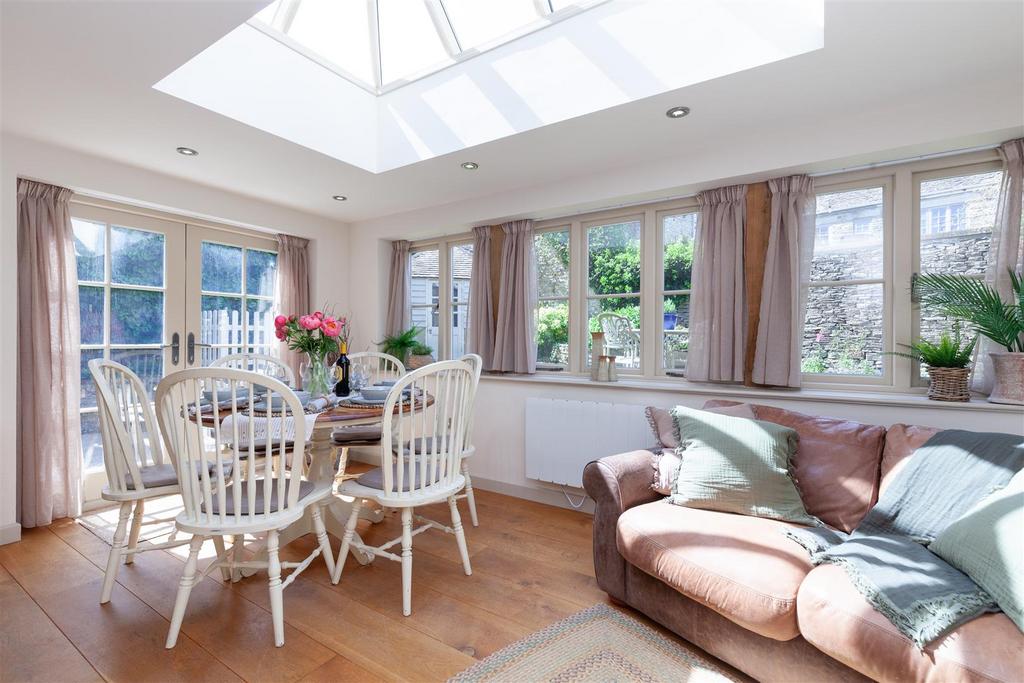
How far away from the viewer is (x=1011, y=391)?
2127mm

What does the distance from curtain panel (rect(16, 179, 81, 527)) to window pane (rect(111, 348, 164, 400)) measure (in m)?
0.31

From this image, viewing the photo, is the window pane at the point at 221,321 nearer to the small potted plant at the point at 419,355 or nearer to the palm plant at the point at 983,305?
the small potted plant at the point at 419,355

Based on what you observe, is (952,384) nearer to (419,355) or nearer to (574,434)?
(574,434)

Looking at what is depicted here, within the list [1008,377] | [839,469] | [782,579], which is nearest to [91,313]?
[782,579]

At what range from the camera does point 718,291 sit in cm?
294

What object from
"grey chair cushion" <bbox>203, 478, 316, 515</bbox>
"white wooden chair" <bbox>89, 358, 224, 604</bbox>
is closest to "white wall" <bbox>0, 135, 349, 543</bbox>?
"white wooden chair" <bbox>89, 358, 224, 604</bbox>

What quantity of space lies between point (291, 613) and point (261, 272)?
3.09m

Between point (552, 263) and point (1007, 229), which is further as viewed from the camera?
point (552, 263)

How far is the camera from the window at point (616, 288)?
3410mm

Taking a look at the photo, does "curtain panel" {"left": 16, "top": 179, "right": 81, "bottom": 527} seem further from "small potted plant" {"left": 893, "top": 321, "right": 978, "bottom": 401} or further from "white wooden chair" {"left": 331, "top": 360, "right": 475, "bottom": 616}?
"small potted plant" {"left": 893, "top": 321, "right": 978, "bottom": 401}

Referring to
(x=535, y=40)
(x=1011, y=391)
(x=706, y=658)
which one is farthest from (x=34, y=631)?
(x=1011, y=391)

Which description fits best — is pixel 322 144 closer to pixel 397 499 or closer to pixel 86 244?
pixel 86 244

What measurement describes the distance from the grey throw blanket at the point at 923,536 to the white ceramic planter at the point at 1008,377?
52 cm

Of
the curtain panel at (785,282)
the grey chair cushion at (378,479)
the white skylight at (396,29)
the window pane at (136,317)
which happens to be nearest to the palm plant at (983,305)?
the curtain panel at (785,282)
